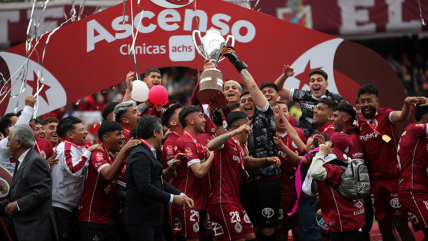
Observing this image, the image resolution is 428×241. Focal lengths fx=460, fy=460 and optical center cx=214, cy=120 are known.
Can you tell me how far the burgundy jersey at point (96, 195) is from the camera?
5902 mm

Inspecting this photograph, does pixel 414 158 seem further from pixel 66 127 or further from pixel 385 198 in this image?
pixel 66 127

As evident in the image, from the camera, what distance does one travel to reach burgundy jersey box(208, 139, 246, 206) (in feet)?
19.9

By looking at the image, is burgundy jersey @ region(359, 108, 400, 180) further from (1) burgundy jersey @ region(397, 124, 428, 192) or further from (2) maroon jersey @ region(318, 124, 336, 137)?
(2) maroon jersey @ region(318, 124, 336, 137)

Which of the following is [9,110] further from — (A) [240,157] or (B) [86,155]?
(A) [240,157]

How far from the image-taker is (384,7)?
1519 centimetres

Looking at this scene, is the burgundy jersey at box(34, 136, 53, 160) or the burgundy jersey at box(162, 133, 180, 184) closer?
the burgundy jersey at box(162, 133, 180, 184)

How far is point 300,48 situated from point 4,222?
5.70 m

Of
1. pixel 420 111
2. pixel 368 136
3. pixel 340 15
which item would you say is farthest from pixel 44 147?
pixel 340 15

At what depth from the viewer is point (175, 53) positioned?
8414 mm

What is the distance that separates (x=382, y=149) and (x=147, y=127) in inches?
152

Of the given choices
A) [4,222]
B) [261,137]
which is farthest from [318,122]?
[4,222]

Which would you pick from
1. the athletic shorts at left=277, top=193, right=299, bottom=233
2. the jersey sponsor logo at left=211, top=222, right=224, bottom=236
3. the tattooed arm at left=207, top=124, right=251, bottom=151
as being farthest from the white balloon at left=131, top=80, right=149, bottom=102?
the athletic shorts at left=277, top=193, right=299, bottom=233

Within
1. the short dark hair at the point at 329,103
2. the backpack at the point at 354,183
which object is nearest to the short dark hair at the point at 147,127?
the backpack at the point at 354,183

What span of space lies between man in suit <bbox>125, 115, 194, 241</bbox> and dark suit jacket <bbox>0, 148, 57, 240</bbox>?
942 mm
